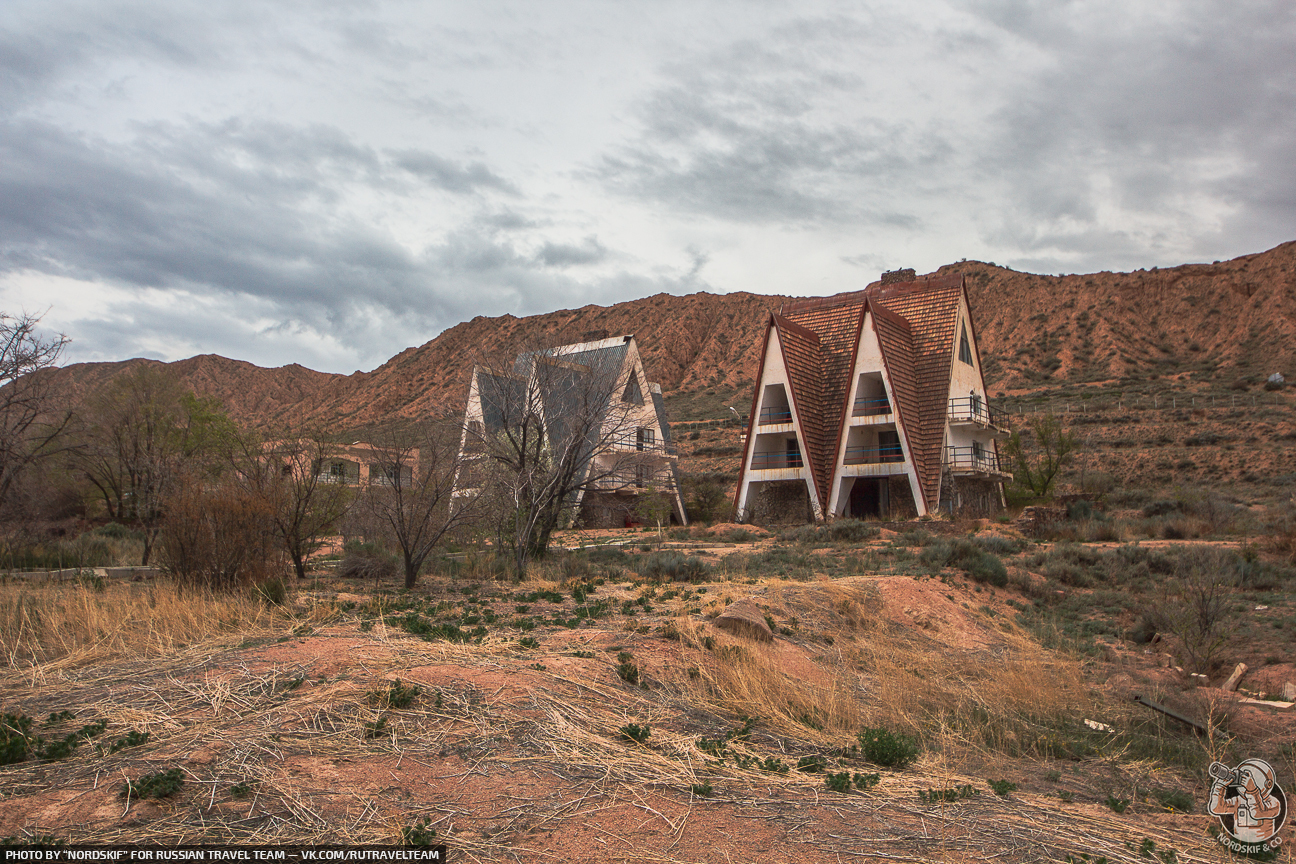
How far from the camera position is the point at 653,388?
1764 inches

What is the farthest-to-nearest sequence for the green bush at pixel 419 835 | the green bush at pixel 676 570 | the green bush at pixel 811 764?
the green bush at pixel 676 570 < the green bush at pixel 811 764 < the green bush at pixel 419 835

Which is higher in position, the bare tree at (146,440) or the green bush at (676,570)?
the bare tree at (146,440)

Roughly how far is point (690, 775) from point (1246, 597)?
54.3ft

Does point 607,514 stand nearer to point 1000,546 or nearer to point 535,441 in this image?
point 535,441

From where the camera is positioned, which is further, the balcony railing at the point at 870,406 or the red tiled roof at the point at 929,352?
the balcony railing at the point at 870,406

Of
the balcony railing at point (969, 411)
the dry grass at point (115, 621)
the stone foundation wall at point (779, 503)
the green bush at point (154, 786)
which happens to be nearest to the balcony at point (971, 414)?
the balcony railing at point (969, 411)

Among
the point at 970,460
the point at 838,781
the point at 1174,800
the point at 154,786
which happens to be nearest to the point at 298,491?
the point at 154,786

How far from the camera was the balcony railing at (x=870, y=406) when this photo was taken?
1390 inches

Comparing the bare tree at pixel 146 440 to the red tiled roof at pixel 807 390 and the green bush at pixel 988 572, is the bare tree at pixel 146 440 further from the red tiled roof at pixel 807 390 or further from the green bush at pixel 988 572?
the red tiled roof at pixel 807 390

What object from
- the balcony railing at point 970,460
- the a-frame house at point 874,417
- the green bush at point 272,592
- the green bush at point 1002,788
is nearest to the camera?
the green bush at point 1002,788

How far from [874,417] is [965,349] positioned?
640 centimetres

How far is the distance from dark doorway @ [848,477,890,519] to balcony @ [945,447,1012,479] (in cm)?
306

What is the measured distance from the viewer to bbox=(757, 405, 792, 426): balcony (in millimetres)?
36844

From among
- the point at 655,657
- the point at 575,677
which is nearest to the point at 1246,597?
the point at 655,657
